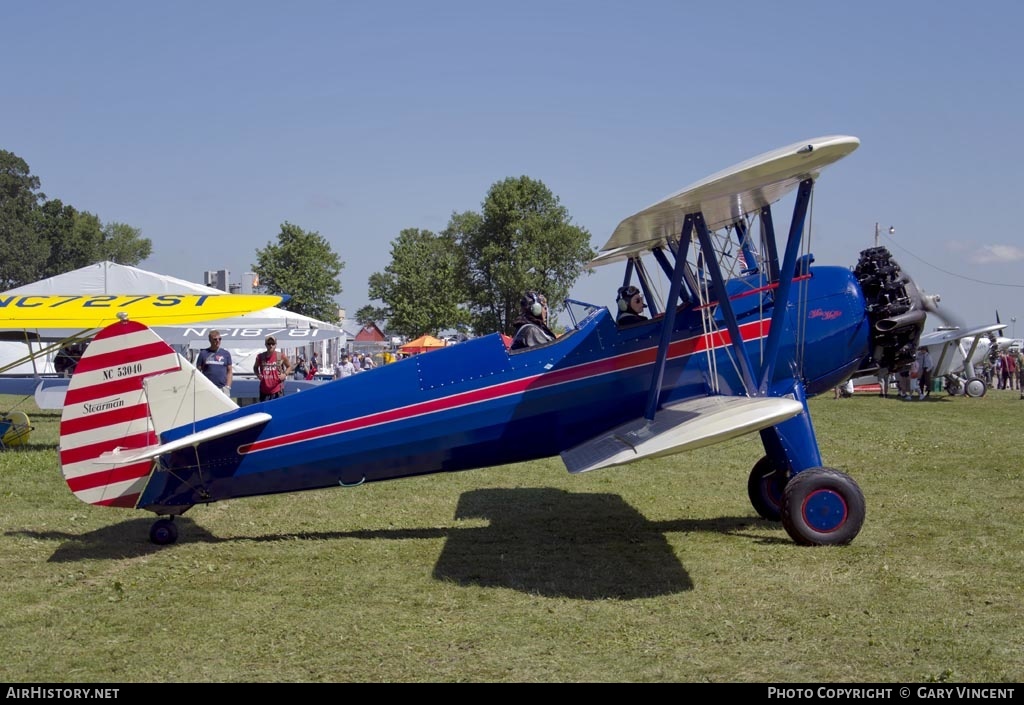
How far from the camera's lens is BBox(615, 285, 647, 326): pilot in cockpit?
22.4 feet

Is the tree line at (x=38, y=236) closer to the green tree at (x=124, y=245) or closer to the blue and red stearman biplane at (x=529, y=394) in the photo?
the green tree at (x=124, y=245)

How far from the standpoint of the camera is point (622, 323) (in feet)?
22.4

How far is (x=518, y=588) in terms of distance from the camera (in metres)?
5.50

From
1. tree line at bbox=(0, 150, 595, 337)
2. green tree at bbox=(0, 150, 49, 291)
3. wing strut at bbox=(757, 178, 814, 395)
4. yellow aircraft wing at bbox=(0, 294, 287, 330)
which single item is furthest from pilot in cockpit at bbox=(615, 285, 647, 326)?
green tree at bbox=(0, 150, 49, 291)

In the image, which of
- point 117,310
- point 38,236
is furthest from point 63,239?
point 117,310

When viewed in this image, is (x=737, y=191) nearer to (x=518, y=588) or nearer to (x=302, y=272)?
(x=518, y=588)

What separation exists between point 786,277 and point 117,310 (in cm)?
1113

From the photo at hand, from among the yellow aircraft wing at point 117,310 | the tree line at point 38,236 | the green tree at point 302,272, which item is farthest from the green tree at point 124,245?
the yellow aircraft wing at point 117,310

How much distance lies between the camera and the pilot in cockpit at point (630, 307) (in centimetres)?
684

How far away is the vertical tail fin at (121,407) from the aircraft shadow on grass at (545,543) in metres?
0.58

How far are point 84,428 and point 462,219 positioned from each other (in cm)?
7560
